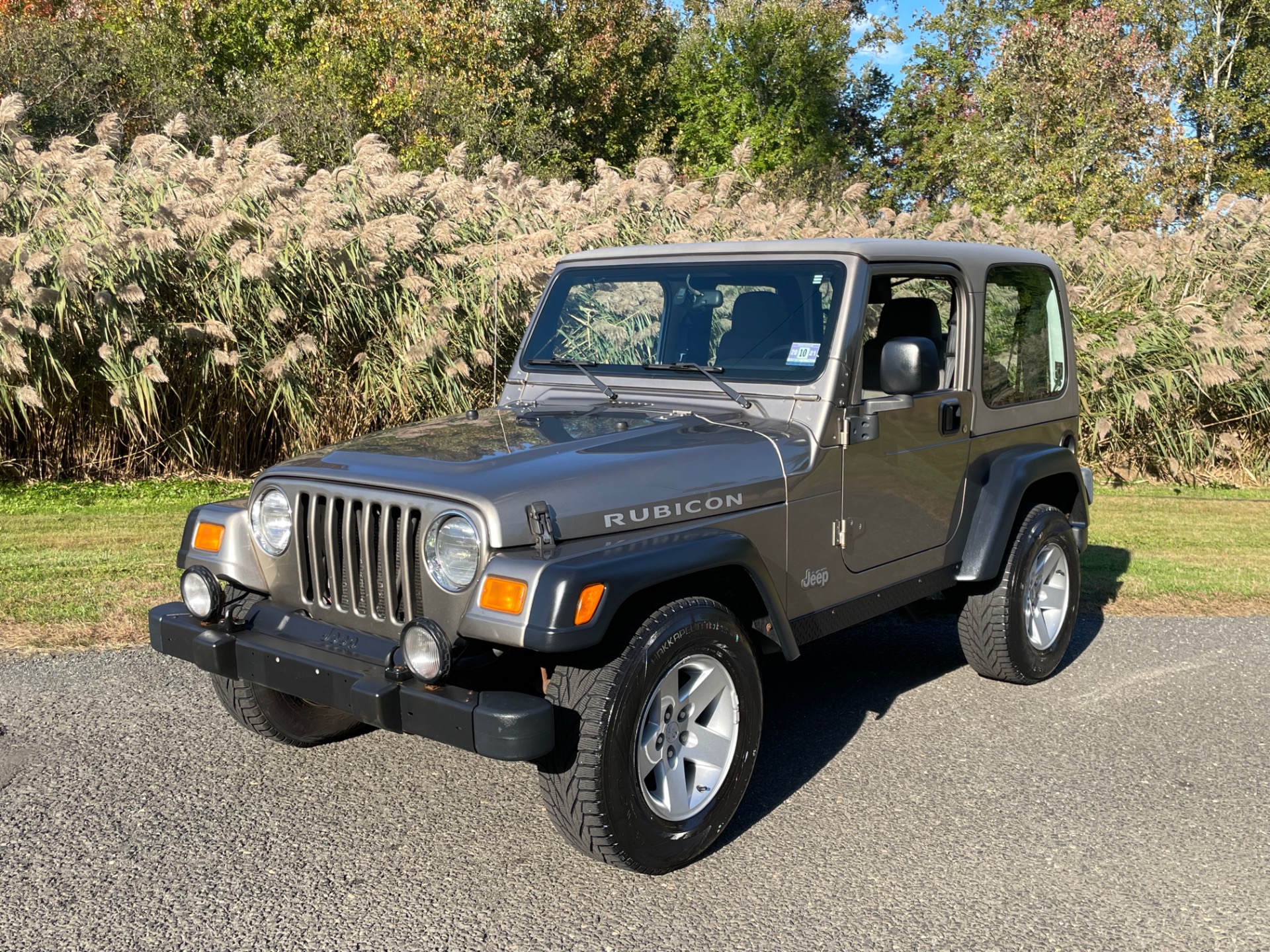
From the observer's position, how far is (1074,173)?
2320 centimetres

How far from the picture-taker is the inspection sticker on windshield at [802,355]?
4277 mm

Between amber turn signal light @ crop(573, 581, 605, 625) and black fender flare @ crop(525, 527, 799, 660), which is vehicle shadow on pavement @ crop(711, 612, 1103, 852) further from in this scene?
amber turn signal light @ crop(573, 581, 605, 625)

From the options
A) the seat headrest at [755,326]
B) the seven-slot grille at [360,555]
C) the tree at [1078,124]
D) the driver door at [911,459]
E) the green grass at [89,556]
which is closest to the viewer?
the seven-slot grille at [360,555]

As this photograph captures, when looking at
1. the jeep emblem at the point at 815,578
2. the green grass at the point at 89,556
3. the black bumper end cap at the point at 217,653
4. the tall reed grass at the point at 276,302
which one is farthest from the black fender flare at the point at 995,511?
the tall reed grass at the point at 276,302

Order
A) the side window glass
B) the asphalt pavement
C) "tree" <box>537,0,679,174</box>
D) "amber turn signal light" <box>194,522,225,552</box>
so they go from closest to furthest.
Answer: the asphalt pavement
"amber turn signal light" <box>194,522,225,552</box>
the side window glass
"tree" <box>537,0,679,174</box>

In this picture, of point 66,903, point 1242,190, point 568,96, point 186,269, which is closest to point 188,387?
point 186,269

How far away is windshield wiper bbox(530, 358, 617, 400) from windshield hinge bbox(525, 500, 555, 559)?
135 centimetres

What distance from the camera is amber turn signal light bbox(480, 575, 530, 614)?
10.4 feet

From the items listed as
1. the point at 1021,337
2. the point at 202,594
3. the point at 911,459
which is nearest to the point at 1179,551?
the point at 1021,337

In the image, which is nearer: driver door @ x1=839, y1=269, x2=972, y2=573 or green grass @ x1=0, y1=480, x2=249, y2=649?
driver door @ x1=839, y1=269, x2=972, y2=573

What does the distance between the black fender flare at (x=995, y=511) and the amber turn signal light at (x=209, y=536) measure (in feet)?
9.62

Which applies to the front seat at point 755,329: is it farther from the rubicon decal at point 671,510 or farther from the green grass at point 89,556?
the green grass at point 89,556

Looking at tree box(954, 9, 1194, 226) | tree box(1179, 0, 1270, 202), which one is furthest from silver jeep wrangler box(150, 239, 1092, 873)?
tree box(1179, 0, 1270, 202)

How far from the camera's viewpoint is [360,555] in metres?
3.59
